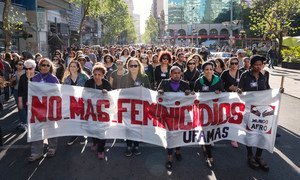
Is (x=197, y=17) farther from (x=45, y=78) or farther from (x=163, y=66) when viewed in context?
(x=45, y=78)

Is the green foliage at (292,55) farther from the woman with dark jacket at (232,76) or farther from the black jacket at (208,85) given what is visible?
the black jacket at (208,85)

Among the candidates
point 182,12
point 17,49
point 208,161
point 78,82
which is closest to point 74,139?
point 78,82

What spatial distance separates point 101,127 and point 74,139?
66.6 inches

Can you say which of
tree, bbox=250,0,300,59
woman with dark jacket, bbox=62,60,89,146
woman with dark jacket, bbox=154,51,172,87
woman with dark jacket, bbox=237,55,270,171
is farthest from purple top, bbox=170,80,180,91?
tree, bbox=250,0,300,59

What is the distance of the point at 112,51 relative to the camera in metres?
21.0

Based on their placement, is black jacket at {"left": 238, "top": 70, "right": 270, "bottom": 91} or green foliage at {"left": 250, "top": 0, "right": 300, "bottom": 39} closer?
black jacket at {"left": 238, "top": 70, "right": 270, "bottom": 91}

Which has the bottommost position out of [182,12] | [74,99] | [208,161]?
[208,161]

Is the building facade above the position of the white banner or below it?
above

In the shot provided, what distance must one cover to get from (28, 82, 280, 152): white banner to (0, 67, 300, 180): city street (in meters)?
0.46

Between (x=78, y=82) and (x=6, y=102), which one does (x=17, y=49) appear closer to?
(x=6, y=102)

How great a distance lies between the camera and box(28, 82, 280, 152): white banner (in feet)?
19.7

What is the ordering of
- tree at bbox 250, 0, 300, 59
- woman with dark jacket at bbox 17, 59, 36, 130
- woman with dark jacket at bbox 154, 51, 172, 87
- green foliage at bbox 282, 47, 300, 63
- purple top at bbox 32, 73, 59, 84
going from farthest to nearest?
tree at bbox 250, 0, 300, 59, green foliage at bbox 282, 47, 300, 63, woman with dark jacket at bbox 154, 51, 172, 87, woman with dark jacket at bbox 17, 59, 36, 130, purple top at bbox 32, 73, 59, 84

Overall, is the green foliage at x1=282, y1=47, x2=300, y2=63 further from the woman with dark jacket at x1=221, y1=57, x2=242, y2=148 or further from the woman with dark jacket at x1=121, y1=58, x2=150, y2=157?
the woman with dark jacket at x1=121, y1=58, x2=150, y2=157

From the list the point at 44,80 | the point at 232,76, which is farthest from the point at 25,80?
the point at 232,76
